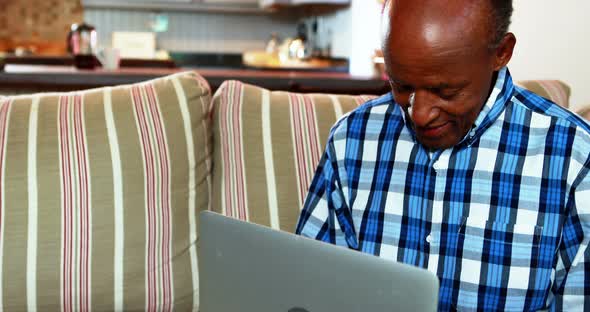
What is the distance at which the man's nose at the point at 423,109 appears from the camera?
37.9 inches

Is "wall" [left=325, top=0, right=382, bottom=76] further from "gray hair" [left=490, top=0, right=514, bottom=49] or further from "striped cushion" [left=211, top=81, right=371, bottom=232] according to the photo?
"gray hair" [left=490, top=0, right=514, bottom=49]

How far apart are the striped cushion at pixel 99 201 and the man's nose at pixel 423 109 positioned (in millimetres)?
743

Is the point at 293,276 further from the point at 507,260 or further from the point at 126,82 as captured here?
the point at 126,82

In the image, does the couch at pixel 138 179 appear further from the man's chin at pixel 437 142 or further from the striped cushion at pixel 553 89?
the man's chin at pixel 437 142

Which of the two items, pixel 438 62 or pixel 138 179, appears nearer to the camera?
pixel 438 62

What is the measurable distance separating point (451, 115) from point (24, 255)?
95cm

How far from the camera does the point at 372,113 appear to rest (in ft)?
4.17

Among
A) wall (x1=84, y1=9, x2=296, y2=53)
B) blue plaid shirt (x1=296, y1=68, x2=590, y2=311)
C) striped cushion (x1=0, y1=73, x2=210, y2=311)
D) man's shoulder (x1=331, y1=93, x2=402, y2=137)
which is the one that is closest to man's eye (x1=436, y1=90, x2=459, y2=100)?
blue plaid shirt (x1=296, y1=68, x2=590, y2=311)

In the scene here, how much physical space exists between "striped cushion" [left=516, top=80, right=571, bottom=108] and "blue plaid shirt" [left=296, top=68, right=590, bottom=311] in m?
0.52

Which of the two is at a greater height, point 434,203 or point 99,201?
point 434,203

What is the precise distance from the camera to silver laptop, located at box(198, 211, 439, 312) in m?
0.67

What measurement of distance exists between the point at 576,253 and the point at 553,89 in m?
0.68

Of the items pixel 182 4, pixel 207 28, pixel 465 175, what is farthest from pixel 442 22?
pixel 207 28

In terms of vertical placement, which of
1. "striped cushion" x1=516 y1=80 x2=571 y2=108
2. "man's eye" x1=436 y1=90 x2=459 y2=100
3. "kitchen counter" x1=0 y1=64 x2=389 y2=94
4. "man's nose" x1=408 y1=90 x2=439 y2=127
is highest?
"man's eye" x1=436 y1=90 x2=459 y2=100
